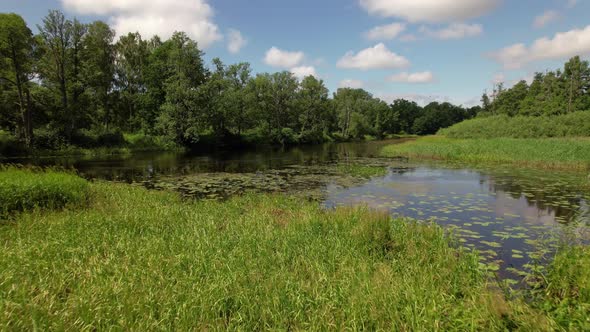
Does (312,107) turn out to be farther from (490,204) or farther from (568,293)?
(568,293)

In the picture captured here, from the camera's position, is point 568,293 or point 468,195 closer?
point 568,293

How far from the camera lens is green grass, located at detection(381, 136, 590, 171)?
86.1ft

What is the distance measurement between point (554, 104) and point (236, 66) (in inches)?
2915

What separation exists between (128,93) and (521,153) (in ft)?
208

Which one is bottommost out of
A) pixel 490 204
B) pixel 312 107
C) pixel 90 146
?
pixel 490 204

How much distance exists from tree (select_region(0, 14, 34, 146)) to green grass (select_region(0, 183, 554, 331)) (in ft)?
124

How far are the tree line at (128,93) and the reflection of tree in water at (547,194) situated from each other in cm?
4321

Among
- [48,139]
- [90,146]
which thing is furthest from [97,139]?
[48,139]

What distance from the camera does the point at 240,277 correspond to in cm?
601

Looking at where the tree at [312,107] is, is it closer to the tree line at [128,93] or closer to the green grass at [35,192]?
the tree line at [128,93]

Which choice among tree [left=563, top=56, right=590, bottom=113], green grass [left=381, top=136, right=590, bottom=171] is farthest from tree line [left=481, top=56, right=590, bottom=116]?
green grass [left=381, top=136, right=590, bottom=171]

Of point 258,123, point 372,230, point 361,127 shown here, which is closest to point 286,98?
point 258,123

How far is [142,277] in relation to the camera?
5707 mm

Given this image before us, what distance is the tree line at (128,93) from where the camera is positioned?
128 feet
